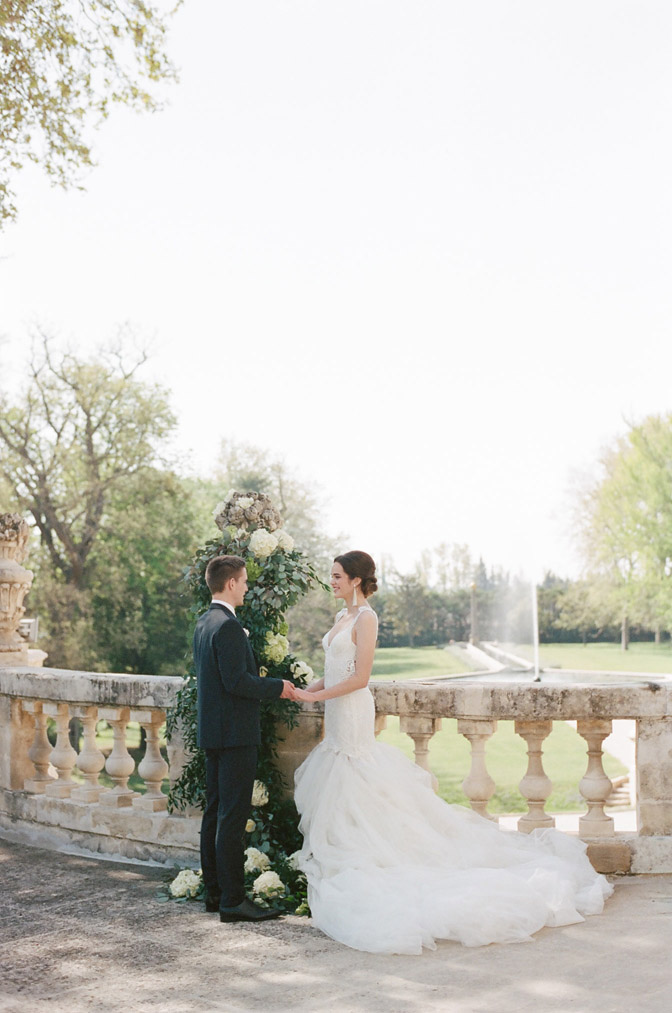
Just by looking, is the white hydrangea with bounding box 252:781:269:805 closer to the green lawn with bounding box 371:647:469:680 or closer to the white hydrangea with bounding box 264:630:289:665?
the white hydrangea with bounding box 264:630:289:665

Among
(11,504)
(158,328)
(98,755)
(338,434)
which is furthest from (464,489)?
(98,755)

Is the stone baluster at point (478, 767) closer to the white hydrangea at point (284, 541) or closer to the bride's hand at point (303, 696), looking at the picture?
the bride's hand at point (303, 696)

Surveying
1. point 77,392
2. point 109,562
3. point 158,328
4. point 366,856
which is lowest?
point 366,856

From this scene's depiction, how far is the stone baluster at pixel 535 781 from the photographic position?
5105 mm

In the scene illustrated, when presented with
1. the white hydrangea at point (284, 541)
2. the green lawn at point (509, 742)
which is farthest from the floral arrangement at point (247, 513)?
the green lawn at point (509, 742)

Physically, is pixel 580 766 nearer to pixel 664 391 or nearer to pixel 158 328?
pixel 158 328

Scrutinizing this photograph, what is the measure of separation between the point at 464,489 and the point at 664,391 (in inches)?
518

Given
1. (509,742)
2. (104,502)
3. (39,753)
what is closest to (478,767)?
(39,753)

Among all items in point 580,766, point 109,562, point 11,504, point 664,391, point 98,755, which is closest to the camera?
point 98,755

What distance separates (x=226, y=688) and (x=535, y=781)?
1.72 meters

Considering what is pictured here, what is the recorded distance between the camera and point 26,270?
1388 inches

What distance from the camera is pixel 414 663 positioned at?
46.6 meters

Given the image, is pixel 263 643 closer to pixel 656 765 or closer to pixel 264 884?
pixel 264 884

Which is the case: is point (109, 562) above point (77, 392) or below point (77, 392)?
below
